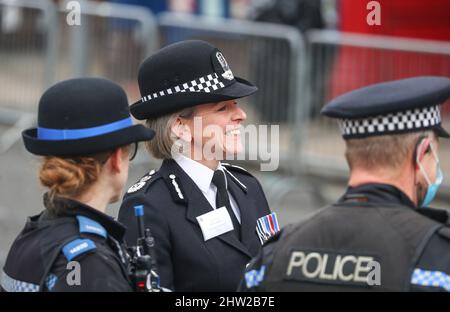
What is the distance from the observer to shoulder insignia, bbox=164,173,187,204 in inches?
165

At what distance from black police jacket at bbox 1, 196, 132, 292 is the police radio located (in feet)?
0.18

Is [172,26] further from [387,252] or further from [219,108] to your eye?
[387,252]

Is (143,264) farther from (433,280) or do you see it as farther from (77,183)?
(433,280)

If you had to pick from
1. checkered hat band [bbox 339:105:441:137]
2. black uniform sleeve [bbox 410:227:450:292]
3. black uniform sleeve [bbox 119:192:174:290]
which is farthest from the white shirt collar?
black uniform sleeve [bbox 410:227:450:292]

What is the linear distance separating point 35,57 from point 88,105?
284 inches

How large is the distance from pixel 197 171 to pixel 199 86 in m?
0.36

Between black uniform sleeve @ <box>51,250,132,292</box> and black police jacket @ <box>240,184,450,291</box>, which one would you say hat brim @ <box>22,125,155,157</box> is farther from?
black police jacket @ <box>240,184,450,291</box>

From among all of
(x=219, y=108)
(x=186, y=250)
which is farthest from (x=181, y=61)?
(x=186, y=250)

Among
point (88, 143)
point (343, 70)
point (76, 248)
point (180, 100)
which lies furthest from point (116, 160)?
point (343, 70)

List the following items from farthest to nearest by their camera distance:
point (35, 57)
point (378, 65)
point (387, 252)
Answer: point (35, 57)
point (378, 65)
point (387, 252)

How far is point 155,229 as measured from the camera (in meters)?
4.07

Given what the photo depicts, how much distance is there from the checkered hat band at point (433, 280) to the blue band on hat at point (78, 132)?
44.2 inches

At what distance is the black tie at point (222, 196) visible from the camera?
14.0 ft

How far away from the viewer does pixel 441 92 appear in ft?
10.9
